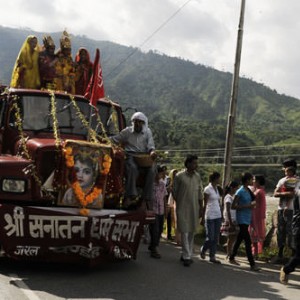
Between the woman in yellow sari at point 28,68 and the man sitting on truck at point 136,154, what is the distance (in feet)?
7.72

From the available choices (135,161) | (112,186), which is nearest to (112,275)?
(112,186)

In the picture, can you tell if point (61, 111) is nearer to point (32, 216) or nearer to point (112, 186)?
point (112, 186)

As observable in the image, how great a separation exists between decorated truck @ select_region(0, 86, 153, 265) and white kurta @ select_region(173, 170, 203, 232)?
49.6 inches

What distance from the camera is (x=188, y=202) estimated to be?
8.85 meters

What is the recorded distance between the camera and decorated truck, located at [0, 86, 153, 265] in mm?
6762

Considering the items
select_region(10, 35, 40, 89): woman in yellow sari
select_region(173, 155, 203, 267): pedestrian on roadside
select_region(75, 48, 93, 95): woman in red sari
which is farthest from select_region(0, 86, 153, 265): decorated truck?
select_region(75, 48, 93, 95): woman in red sari

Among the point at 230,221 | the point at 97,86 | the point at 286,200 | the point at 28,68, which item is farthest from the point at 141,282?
the point at 28,68

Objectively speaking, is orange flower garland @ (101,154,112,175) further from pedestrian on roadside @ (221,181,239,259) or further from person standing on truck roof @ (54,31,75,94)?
person standing on truck roof @ (54,31,75,94)

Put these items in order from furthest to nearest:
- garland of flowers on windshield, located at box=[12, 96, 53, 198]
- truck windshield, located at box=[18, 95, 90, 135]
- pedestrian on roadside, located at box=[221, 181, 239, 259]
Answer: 1. pedestrian on roadside, located at box=[221, 181, 239, 259]
2. truck windshield, located at box=[18, 95, 90, 135]
3. garland of flowers on windshield, located at box=[12, 96, 53, 198]

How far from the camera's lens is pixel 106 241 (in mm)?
7031

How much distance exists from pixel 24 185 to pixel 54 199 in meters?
0.43

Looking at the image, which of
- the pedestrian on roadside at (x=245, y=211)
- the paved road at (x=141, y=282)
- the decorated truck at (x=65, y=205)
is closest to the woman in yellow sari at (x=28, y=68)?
the decorated truck at (x=65, y=205)

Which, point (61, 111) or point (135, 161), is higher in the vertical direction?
point (61, 111)

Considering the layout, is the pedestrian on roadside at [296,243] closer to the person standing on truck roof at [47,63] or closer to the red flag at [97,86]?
the red flag at [97,86]
